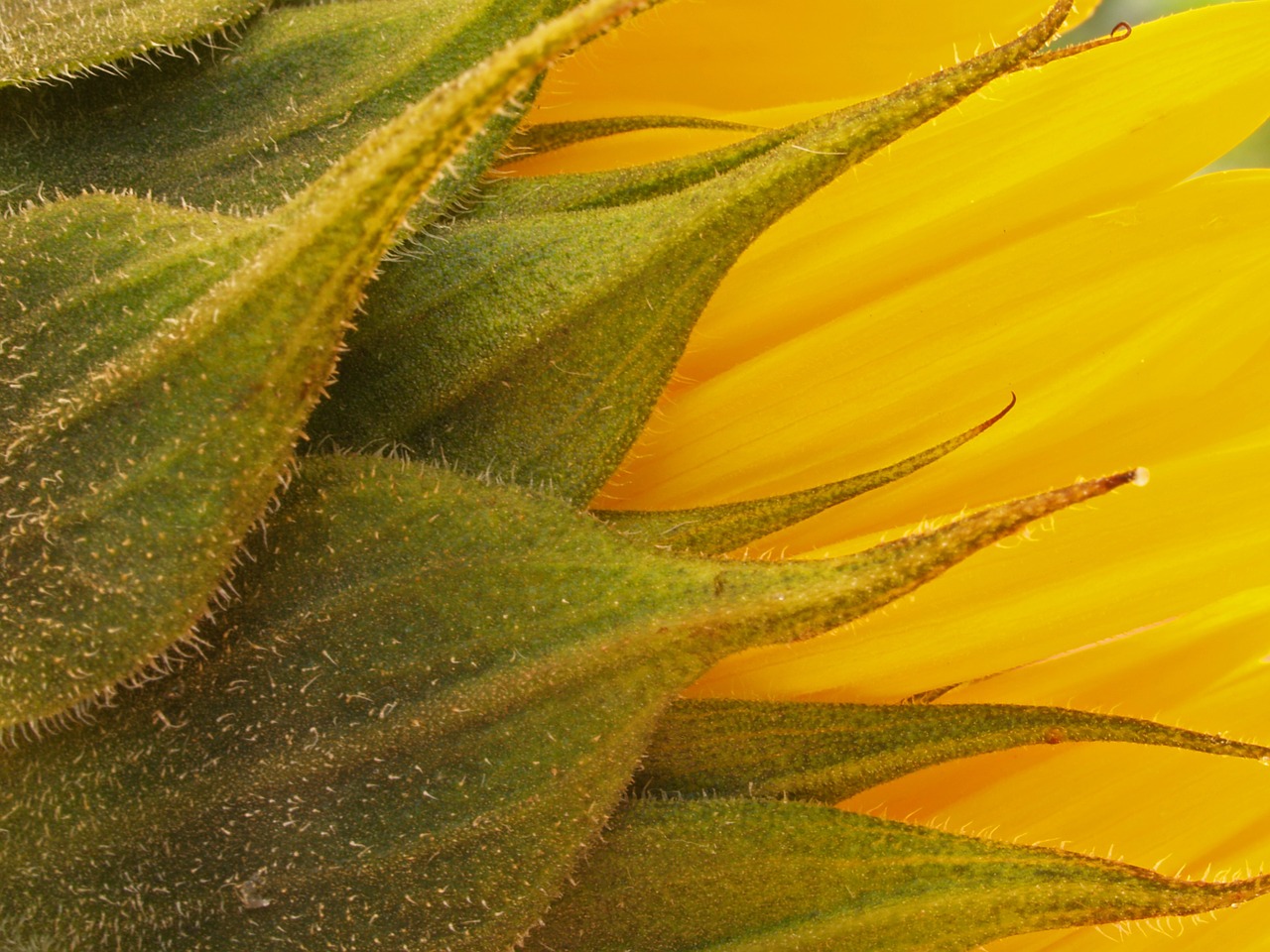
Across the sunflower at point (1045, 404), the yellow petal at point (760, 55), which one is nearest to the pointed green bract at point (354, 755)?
the sunflower at point (1045, 404)

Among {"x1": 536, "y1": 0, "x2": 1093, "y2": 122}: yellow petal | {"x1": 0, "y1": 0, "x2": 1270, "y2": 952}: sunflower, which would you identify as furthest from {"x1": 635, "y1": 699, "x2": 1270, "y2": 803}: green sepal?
{"x1": 536, "y1": 0, "x2": 1093, "y2": 122}: yellow petal

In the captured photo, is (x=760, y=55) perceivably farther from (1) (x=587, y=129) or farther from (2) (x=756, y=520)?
(2) (x=756, y=520)

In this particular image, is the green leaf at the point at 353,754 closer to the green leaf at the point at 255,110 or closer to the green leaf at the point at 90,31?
the green leaf at the point at 255,110

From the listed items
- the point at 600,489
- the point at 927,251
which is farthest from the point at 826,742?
the point at 927,251

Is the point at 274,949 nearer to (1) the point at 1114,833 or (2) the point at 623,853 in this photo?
(2) the point at 623,853

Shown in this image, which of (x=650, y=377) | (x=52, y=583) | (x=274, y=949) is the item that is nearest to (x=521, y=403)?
(x=650, y=377)

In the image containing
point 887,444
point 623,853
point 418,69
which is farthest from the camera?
point 887,444
